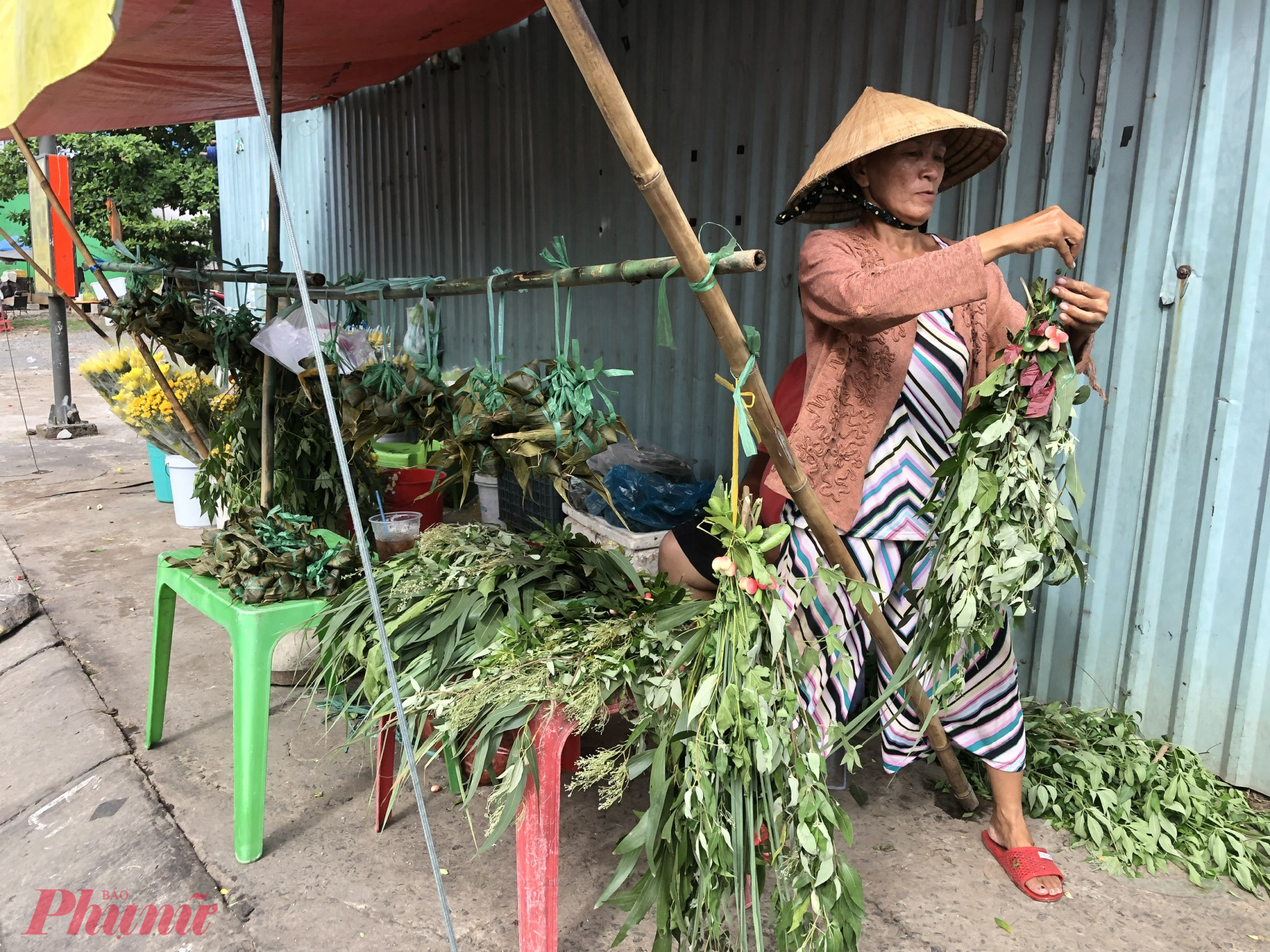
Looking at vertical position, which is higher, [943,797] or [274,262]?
[274,262]

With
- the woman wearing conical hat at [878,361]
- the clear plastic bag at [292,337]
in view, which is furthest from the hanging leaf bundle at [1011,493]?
the clear plastic bag at [292,337]

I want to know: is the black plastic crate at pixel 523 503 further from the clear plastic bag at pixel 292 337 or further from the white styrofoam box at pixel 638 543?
the clear plastic bag at pixel 292 337

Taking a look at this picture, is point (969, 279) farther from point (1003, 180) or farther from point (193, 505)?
point (193, 505)

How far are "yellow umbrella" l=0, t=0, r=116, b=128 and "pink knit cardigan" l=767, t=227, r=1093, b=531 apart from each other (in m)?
1.20

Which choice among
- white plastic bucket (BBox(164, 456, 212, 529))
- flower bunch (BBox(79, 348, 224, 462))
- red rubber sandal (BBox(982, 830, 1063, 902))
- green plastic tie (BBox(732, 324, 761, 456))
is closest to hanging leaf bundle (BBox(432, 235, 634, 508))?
green plastic tie (BBox(732, 324, 761, 456))

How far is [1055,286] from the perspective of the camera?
1.55 m

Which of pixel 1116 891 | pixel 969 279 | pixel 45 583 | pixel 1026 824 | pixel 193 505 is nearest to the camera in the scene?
pixel 969 279

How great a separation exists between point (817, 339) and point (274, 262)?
6.17ft

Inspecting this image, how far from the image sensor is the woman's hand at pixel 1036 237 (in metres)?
1.53

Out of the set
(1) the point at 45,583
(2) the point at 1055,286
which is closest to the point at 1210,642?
(2) the point at 1055,286

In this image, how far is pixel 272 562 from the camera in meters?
2.26

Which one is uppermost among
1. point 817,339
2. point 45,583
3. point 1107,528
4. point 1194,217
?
point 1194,217

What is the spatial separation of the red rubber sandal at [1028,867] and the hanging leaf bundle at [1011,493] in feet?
2.76

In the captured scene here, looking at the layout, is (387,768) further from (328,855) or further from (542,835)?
(542,835)
